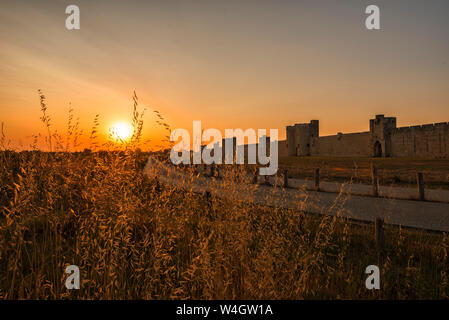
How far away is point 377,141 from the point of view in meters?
37.4

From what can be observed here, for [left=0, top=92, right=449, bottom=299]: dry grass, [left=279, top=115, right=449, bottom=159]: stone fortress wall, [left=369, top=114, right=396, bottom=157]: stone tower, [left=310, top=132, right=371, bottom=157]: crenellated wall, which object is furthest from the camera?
[left=310, top=132, right=371, bottom=157]: crenellated wall

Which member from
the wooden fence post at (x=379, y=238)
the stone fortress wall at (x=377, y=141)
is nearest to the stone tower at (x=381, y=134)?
the stone fortress wall at (x=377, y=141)

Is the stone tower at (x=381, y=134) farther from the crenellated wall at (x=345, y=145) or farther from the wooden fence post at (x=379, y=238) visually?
the wooden fence post at (x=379, y=238)

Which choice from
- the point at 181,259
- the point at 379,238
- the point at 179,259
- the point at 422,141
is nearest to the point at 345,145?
the point at 422,141

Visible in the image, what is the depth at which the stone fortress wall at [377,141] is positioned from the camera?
96.1ft

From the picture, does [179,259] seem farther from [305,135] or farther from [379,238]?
[305,135]

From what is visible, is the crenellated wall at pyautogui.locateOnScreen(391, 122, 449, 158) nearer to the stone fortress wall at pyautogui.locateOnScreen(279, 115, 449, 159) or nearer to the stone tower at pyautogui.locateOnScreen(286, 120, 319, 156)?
the stone fortress wall at pyautogui.locateOnScreen(279, 115, 449, 159)

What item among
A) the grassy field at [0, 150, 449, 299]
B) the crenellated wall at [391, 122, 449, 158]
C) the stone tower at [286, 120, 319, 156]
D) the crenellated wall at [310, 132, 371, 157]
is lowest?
the grassy field at [0, 150, 449, 299]

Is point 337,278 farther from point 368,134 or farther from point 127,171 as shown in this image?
point 368,134

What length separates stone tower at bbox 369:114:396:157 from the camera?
35.9 m

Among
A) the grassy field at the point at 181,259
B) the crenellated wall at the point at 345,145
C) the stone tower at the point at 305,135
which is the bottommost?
the grassy field at the point at 181,259

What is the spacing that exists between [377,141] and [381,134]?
4.32 ft

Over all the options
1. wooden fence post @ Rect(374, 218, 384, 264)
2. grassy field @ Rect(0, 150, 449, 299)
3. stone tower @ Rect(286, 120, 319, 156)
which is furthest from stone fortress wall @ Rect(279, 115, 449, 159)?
wooden fence post @ Rect(374, 218, 384, 264)
